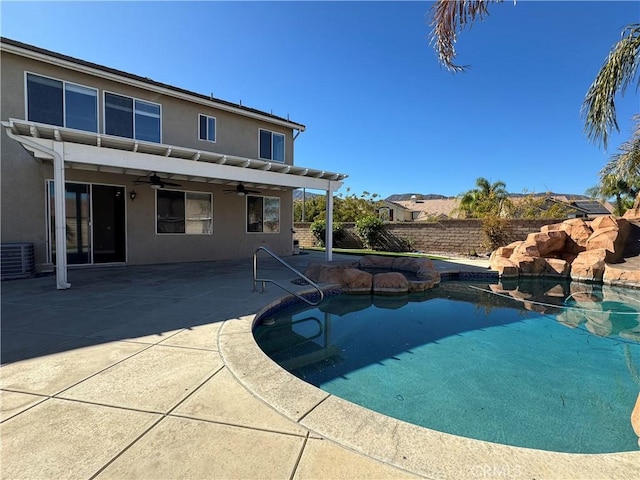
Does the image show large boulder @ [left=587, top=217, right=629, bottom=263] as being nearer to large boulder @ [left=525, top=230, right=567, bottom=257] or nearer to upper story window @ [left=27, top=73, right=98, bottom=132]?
large boulder @ [left=525, top=230, right=567, bottom=257]

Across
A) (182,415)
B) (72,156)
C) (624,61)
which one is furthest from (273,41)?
(182,415)

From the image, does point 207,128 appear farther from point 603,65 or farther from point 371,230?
point 603,65

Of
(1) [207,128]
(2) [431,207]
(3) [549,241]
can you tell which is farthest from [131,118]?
(2) [431,207]

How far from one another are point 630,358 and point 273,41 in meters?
12.7

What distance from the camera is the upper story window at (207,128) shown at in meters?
11.8

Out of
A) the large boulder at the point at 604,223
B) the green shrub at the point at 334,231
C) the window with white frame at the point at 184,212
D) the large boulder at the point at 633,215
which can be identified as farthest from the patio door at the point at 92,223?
the large boulder at the point at 633,215

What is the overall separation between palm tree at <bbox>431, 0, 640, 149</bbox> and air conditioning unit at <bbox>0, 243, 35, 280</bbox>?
411 inches

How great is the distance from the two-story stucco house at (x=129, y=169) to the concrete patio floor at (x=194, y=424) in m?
4.65

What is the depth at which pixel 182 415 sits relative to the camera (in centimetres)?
231

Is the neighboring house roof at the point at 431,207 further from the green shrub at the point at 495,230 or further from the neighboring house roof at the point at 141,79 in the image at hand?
the neighboring house roof at the point at 141,79

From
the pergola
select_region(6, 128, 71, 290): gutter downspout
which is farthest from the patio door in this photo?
select_region(6, 128, 71, 290): gutter downspout

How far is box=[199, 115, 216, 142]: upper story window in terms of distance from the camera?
38.7ft

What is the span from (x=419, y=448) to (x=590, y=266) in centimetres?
1155

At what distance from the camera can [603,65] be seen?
5.79m
